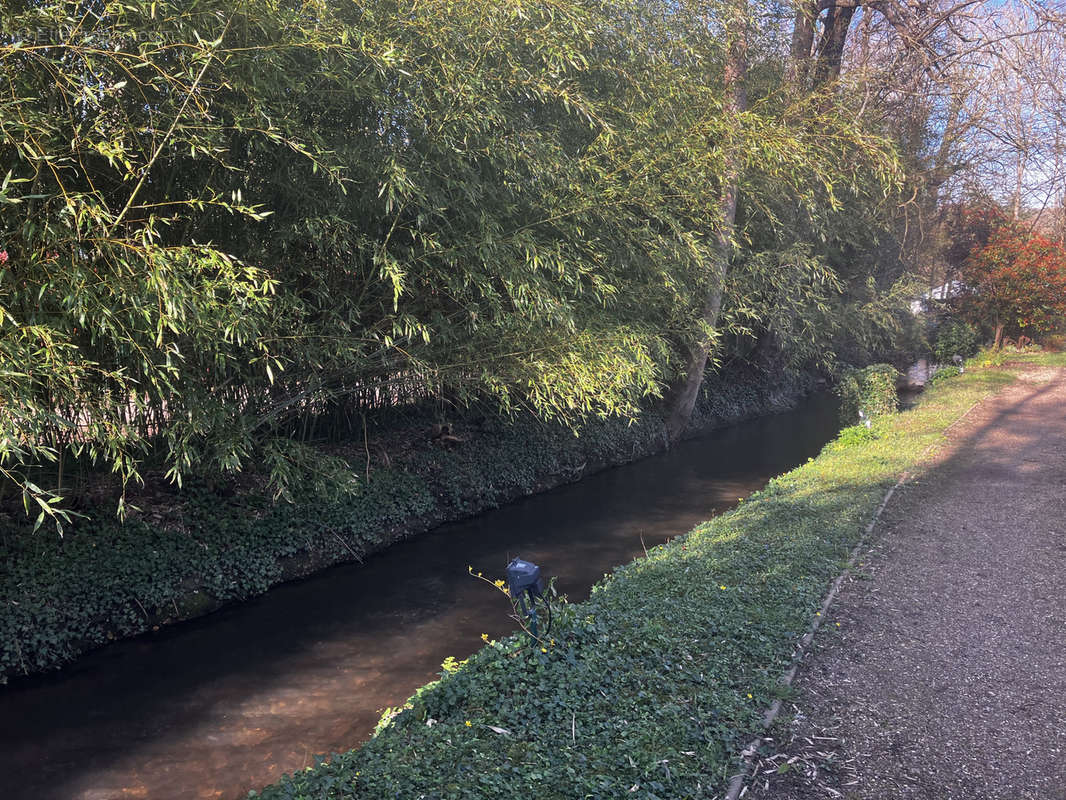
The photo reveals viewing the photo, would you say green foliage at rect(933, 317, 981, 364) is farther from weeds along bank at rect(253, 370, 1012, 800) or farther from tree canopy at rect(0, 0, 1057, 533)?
weeds along bank at rect(253, 370, 1012, 800)

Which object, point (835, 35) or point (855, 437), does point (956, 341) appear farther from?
point (855, 437)

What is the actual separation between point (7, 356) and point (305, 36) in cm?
260

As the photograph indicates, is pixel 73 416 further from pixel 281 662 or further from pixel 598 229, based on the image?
pixel 598 229

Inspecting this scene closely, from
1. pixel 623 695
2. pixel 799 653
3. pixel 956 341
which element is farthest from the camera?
pixel 956 341

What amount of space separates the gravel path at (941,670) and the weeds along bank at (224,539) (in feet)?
15.4

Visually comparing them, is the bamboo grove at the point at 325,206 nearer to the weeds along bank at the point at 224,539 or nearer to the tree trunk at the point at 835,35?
the weeds along bank at the point at 224,539

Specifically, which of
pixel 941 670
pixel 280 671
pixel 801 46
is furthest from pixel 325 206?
pixel 801 46

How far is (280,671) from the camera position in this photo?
18.3 ft

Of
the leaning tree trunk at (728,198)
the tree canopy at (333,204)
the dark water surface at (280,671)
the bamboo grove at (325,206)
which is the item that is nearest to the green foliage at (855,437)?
the leaning tree trunk at (728,198)

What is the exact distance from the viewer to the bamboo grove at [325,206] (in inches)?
159

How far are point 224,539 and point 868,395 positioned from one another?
11.2 metres

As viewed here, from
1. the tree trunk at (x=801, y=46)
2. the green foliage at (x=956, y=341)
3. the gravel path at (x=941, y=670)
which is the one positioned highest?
the tree trunk at (x=801, y=46)

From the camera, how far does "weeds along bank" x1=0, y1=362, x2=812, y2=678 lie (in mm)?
5488

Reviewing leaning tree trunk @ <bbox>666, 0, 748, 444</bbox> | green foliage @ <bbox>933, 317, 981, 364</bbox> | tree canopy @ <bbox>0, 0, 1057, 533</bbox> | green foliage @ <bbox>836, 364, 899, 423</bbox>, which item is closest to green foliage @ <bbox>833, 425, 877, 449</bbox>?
green foliage @ <bbox>836, 364, 899, 423</bbox>
